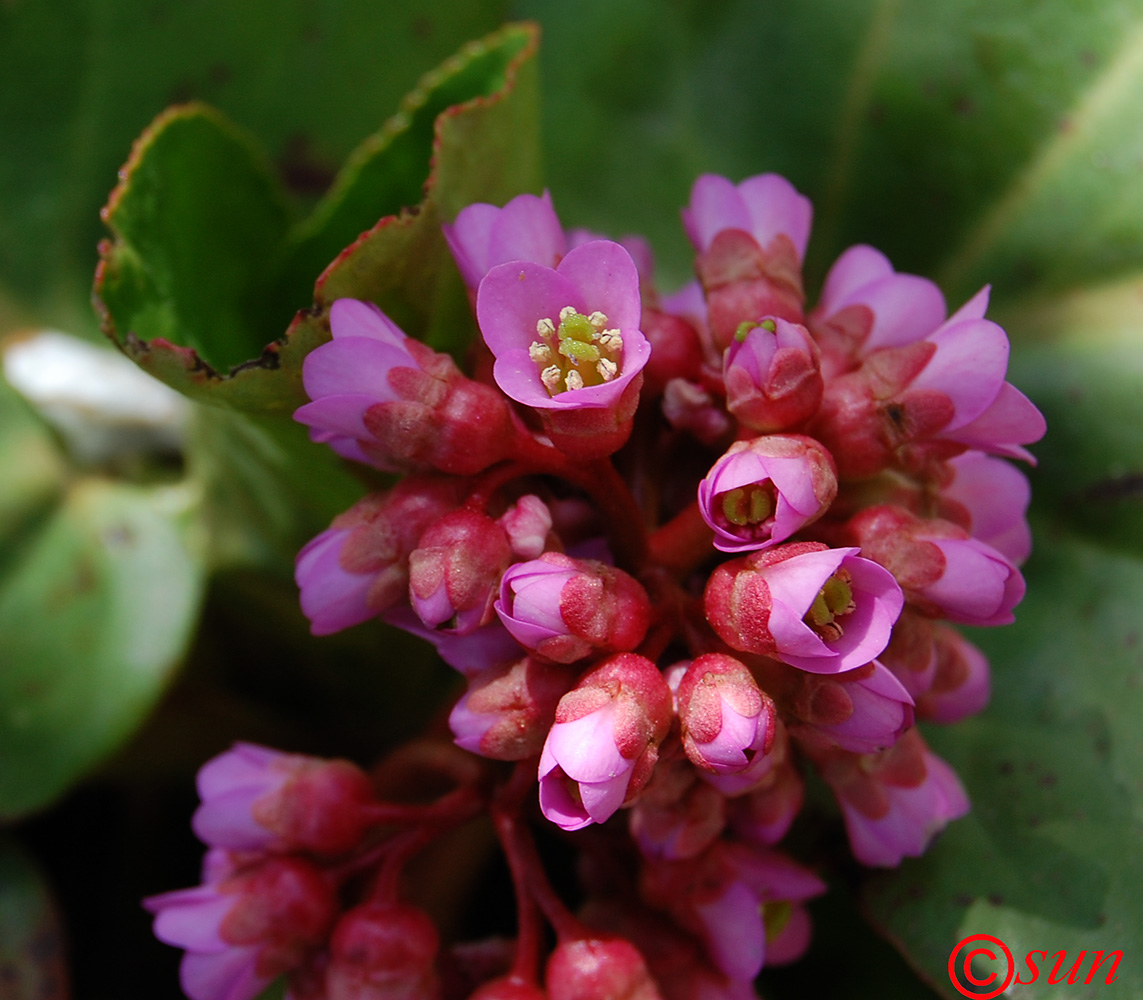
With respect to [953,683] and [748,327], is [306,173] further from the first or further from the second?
[953,683]

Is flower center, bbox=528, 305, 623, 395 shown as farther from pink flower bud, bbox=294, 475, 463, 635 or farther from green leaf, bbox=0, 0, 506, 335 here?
green leaf, bbox=0, 0, 506, 335

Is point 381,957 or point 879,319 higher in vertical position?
point 879,319

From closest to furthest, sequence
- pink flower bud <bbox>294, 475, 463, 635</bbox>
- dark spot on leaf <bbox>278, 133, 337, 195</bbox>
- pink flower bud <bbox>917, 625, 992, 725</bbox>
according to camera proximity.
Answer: pink flower bud <bbox>294, 475, 463, 635</bbox>
pink flower bud <bbox>917, 625, 992, 725</bbox>
dark spot on leaf <bbox>278, 133, 337, 195</bbox>

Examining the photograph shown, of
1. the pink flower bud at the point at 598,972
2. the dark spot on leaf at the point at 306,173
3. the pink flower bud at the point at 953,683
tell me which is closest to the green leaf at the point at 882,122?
the dark spot on leaf at the point at 306,173

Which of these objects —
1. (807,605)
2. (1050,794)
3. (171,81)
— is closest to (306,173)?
(171,81)

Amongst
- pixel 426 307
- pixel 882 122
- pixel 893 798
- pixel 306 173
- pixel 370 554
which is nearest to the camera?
pixel 370 554

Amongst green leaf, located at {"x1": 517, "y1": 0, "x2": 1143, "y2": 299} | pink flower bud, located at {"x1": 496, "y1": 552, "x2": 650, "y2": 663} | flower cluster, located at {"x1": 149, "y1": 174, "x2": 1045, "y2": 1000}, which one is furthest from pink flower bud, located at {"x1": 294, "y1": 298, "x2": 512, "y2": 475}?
green leaf, located at {"x1": 517, "y1": 0, "x2": 1143, "y2": 299}

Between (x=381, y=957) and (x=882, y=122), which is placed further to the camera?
(x=882, y=122)
